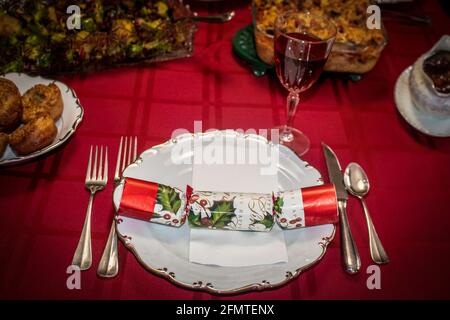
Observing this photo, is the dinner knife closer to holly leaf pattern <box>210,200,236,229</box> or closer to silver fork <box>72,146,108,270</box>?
holly leaf pattern <box>210,200,236,229</box>

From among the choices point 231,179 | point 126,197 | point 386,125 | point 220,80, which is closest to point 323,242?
point 231,179

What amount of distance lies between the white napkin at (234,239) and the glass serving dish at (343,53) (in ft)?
1.50

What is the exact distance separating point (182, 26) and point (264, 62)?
0.29 m

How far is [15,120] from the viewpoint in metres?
0.95

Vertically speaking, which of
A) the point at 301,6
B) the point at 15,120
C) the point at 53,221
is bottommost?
the point at 53,221

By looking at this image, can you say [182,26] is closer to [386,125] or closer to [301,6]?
[301,6]

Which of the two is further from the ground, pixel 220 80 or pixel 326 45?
pixel 326 45

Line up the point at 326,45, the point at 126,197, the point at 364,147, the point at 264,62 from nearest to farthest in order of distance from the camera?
the point at 126,197 → the point at 326,45 → the point at 364,147 → the point at 264,62

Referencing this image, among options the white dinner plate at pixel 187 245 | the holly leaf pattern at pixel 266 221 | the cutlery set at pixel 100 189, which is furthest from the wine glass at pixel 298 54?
the cutlery set at pixel 100 189

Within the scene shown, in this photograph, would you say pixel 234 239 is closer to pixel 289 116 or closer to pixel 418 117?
pixel 289 116

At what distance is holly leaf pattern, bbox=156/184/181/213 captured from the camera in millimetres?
790

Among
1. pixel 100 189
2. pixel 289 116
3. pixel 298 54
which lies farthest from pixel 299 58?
pixel 100 189

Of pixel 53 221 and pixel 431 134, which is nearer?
pixel 53 221

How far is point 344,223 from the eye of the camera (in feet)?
2.90
